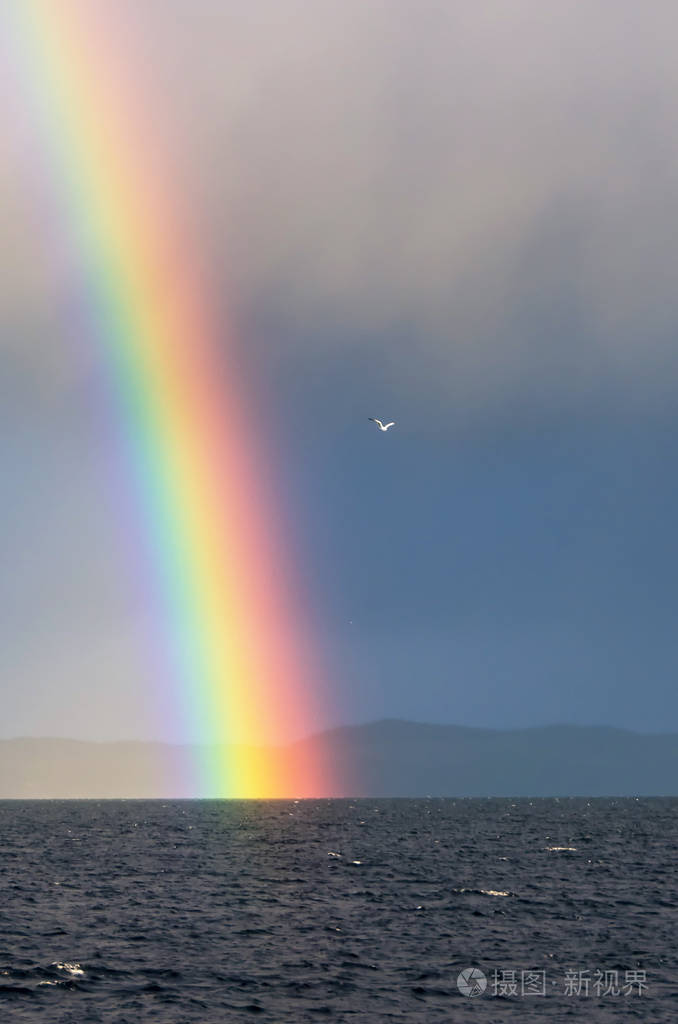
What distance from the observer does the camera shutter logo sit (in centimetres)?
4503

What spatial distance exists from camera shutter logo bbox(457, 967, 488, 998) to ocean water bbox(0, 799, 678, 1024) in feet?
0.44

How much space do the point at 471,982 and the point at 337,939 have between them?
39.4 ft

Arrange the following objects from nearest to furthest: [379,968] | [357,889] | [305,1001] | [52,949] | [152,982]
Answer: [305,1001]
[152,982]
[379,968]
[52,949]
[357,889]

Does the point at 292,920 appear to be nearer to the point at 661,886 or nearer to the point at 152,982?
the point at 152,982

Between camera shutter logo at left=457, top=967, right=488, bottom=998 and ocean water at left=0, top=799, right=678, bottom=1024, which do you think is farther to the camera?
camera shutter logo at left=457, top=967, right=488, bottom=998

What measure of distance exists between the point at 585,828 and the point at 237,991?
162300 millimetres

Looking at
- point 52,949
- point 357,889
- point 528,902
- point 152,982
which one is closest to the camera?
point 152,982

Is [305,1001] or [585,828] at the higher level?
[585,828]

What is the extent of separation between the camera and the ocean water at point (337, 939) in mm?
42812

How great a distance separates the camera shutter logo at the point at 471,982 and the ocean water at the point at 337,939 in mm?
134

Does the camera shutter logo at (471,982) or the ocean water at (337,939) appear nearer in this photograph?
the ocean water at (337,939)

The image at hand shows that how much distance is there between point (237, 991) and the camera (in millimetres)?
44875

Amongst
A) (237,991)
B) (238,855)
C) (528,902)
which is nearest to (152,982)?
(237,991)

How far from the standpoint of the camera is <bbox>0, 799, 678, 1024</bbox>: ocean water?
4281 centimetres
